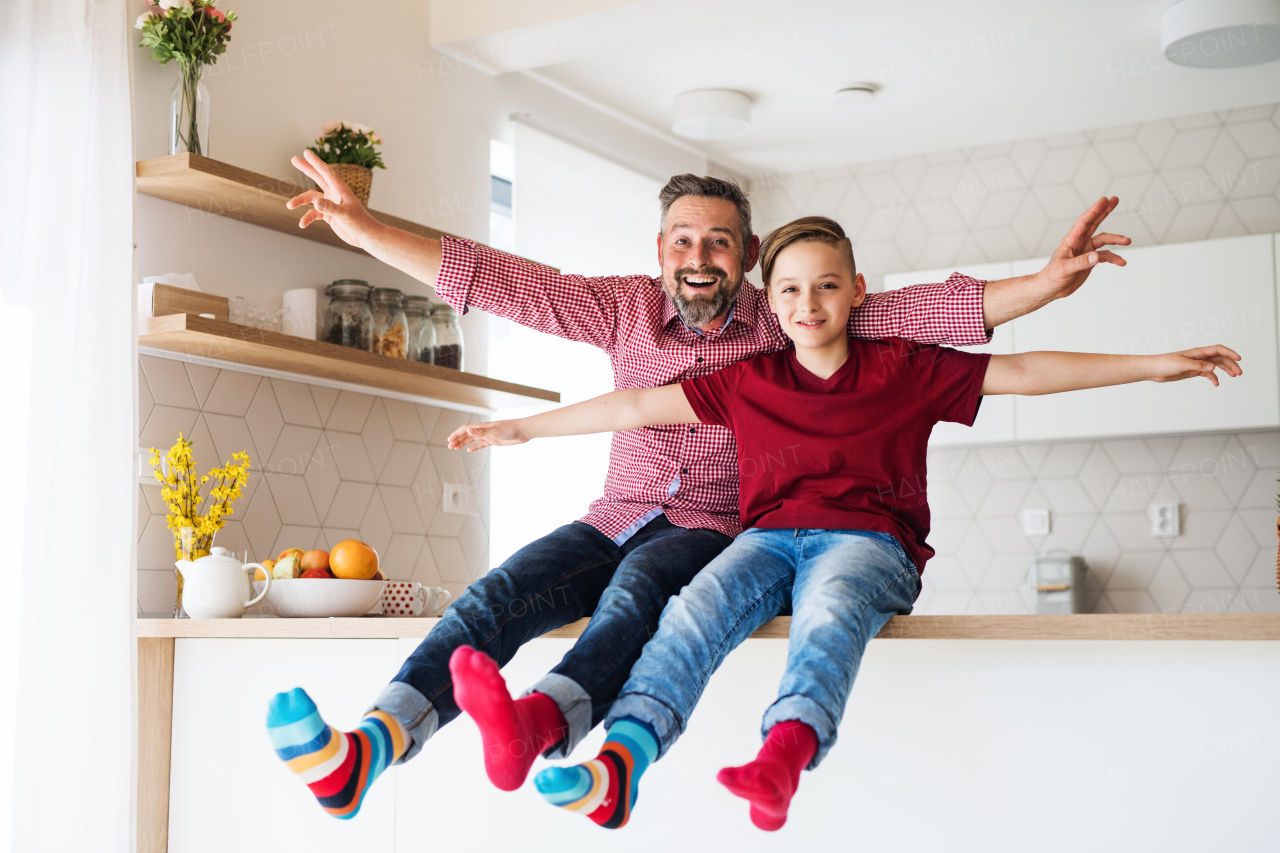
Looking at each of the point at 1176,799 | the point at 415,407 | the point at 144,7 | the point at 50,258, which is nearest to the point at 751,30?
the point at 415,407

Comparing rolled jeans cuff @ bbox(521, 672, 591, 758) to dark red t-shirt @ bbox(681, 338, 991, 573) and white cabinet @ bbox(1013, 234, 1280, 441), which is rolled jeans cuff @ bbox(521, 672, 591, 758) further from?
white cabinet @ bbox(1013, 234, 1280, 441)

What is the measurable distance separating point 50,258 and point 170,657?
0.74m

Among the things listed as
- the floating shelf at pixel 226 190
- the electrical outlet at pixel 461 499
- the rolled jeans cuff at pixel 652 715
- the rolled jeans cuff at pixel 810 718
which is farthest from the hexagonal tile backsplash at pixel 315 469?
the rolled jeans cuff at pixel 810 718

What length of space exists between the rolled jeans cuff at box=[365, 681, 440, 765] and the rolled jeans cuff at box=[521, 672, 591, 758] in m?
0.15

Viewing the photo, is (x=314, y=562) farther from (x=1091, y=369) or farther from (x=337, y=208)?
(x=1091, y=369)

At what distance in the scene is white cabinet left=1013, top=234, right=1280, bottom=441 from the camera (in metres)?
3.44

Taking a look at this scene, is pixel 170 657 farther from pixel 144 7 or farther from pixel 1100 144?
pixel 1100 144

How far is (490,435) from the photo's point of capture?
178cm

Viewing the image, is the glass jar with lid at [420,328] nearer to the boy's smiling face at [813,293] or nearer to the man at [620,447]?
the man at [620,447]

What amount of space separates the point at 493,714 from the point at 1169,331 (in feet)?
9.76

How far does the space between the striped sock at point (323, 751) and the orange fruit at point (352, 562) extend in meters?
0.75

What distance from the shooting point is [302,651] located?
1982 mm

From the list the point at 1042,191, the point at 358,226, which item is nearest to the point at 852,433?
the point at 358,226

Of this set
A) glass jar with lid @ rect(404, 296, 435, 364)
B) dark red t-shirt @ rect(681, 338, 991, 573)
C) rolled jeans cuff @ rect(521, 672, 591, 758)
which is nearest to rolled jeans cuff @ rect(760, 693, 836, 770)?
rolled jeans cuff @ rect(521, 672, 591, 758)
